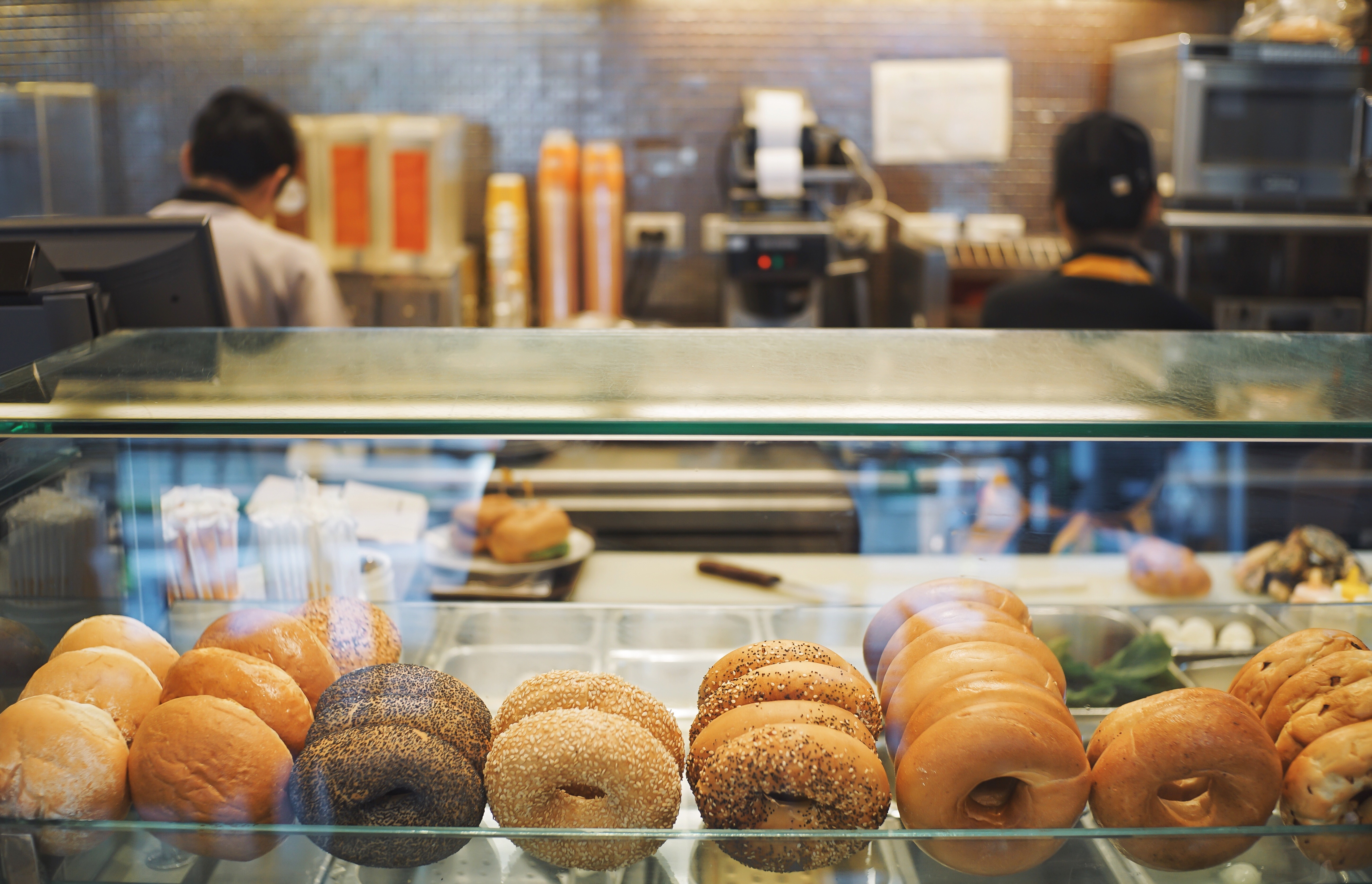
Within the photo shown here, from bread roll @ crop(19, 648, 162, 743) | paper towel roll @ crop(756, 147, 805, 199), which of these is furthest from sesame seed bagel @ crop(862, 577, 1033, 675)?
paper towel roll @ crop(756, 147, 805, 199)

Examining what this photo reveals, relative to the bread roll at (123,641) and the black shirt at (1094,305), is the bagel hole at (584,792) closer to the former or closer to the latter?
the bread roll at (123,641)

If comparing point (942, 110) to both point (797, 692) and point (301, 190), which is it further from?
point (797, 692)

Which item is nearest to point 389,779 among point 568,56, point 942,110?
point 568,56

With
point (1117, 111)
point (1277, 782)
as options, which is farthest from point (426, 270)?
point (1277, 782)

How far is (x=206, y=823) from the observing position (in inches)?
31.3

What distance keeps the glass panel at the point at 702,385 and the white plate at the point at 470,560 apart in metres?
0.40

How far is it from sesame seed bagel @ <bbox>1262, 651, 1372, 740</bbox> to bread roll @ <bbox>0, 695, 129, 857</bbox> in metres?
0.98

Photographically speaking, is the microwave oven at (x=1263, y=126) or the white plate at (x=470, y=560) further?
the microwave oven at (x=1263, y=126)

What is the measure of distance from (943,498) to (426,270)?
2443 millimetres

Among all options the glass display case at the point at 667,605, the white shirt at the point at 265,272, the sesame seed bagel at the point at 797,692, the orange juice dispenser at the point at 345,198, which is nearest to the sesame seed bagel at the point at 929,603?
the glass display case at the point at 667,605

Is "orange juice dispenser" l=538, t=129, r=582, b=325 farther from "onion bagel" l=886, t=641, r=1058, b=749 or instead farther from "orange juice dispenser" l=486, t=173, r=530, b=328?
"onion bagel" l=886, t=641, r=1058, b=749

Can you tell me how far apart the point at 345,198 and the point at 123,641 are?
271 centimetres

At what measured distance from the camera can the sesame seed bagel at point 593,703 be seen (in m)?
0.89

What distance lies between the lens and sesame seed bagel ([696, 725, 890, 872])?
781 millimetres
